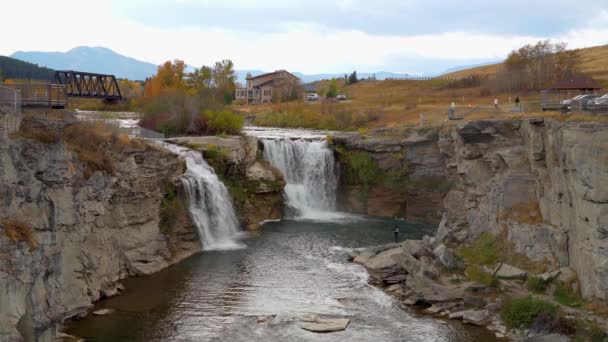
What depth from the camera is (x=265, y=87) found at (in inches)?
4419

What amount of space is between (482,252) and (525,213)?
3.34m

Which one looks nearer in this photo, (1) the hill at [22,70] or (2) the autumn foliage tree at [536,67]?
(2) the autumn foliage tree at [536,67]

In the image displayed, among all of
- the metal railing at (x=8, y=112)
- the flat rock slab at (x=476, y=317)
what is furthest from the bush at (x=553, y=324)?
the metal railing at (x=8, y=112)

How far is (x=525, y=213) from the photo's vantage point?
34188 mm

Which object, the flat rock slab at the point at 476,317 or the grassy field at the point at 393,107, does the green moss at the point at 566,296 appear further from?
the grassy field at the point at 393,107

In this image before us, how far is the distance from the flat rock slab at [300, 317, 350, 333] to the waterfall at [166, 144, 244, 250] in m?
14.1

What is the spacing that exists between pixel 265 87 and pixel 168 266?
77.2 m

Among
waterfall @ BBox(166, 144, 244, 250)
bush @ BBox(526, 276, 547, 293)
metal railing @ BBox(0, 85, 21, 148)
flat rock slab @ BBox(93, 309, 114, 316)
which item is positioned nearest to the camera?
metal railing @ BBox(0, 85, 21, 148)

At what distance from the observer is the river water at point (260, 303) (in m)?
27.7

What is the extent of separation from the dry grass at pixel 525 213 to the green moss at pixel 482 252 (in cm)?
166

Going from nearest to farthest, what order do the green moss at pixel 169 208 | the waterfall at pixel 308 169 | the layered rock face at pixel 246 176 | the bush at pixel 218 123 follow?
the green moss at pixel 169 208 < the layered rock face at pixel 246 176 < the waterfall at pixel 308 169 < the bush at pixel 218 123

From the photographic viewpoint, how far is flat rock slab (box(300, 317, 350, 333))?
28.2m

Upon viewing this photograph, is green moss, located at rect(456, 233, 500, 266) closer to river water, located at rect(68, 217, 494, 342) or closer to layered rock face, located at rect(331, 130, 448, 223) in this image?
river water, located at rect(68, 217, 494, 342)

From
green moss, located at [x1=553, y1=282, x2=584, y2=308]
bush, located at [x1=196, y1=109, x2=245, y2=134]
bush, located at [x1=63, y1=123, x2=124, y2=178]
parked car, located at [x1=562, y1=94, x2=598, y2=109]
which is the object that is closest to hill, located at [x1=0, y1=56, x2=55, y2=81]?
bush, located at [x1=196, y1=109, x2=245, y2=134]
